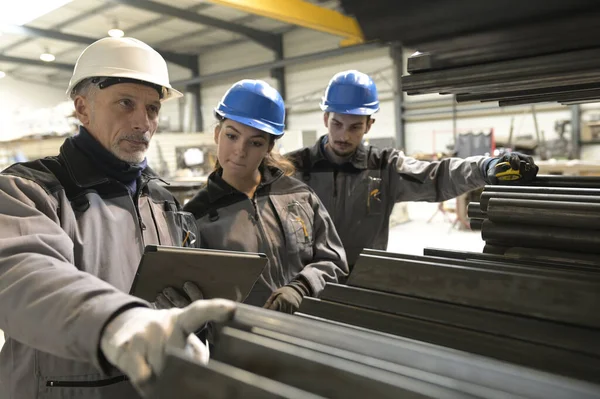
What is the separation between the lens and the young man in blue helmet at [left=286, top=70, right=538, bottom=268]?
6.17 feet

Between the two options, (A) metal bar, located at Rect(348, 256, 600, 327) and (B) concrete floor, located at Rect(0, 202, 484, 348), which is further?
(B) concrete floor, located at Rect(0, 202, 484, 348)

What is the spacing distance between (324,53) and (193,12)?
2.35 metres

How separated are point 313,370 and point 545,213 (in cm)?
49

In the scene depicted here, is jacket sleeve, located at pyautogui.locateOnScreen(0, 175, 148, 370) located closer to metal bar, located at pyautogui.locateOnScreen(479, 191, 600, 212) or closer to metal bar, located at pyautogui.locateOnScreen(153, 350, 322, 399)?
metal bar, located at pyautogui.locateOnScreen(153, 350, 322, 399)

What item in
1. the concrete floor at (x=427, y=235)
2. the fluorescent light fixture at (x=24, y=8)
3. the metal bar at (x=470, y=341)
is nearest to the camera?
the metal bar at (x=470, y=341)

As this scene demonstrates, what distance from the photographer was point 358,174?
191 cm

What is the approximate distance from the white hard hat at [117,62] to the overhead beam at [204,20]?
19.1 feet

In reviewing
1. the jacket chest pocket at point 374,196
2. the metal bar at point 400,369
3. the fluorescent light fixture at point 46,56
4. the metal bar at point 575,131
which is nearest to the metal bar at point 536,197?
the metal bar at point 400,369

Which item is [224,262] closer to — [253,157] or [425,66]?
[425,66]

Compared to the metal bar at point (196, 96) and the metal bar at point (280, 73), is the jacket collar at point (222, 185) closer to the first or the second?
the metal bar at point (280, 73)

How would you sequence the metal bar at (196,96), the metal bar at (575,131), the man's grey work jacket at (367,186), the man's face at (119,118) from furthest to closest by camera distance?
the metal bar at (196,96), the metal bar at (575,131), the man's grey work jacket at (367,186), the man's face at (119,118)

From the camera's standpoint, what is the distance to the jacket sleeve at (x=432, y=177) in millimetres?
1740

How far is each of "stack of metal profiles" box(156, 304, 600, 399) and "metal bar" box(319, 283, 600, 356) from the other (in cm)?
1

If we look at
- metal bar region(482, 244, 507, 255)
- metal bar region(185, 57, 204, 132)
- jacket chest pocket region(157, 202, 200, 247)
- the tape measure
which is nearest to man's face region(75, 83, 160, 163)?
jacket chest pocket region(157, 202, 200, 247)
